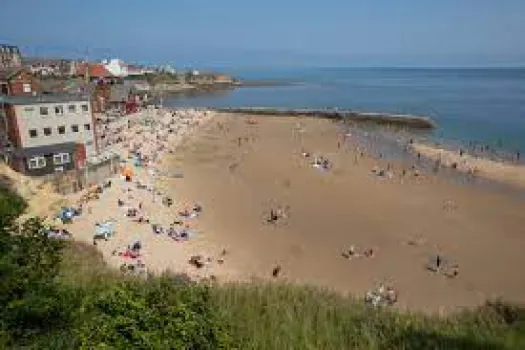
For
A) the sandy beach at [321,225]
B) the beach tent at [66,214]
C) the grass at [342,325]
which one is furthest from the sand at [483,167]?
the grass at [342,325]

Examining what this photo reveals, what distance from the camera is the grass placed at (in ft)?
22.4

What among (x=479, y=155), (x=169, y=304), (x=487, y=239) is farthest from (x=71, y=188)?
(x=479, y=155)

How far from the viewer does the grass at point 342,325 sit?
684 cm

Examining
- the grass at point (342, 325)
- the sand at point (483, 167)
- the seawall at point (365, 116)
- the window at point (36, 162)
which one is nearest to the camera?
the grass at point (342, 325)

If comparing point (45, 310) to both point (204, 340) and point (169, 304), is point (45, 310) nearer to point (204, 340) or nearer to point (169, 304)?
point (169, 304)

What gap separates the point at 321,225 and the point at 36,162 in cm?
1871

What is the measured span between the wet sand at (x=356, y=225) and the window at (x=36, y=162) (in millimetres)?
8046

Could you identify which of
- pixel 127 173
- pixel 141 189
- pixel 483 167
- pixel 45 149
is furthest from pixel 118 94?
pixel 483 167

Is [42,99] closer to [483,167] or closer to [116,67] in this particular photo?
[483,167]

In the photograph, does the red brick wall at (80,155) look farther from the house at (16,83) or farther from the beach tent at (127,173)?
the house at (16,83)

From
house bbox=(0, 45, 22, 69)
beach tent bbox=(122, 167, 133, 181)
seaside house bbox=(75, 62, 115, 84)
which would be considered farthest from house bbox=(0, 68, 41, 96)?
house bbox=(0, 45, 22, 69)

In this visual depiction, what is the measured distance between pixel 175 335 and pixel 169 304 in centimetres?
52

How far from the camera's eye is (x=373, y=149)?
4931cm

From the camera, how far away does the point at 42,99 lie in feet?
113
